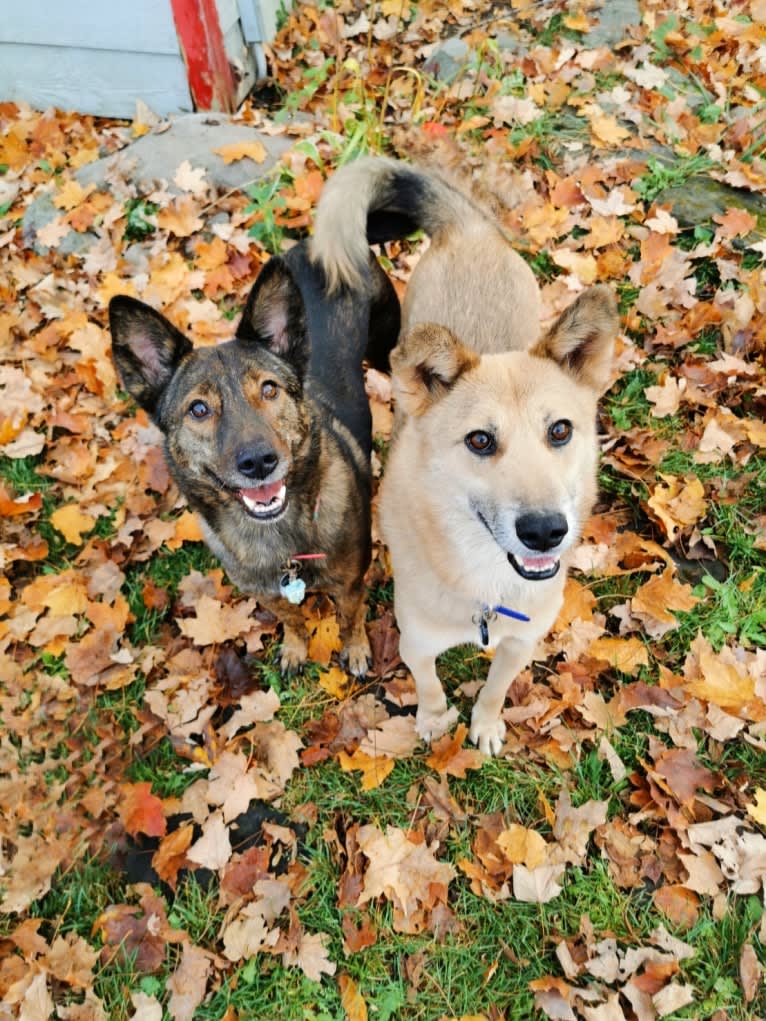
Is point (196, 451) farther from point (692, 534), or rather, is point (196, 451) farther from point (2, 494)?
point (692, 534)

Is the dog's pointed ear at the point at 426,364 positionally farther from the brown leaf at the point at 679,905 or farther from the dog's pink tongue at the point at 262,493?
the brown leaf at the point at 679,905

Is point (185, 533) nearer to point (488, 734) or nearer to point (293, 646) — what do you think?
point (293, 646)

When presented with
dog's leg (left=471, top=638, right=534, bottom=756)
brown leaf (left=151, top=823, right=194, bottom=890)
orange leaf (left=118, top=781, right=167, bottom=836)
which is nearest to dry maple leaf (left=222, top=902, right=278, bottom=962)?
brown leaf (left=151, top=823, right=194, bottom=890)

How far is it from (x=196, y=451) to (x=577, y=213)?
339 cm

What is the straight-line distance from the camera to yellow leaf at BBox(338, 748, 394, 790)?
2.92 meters

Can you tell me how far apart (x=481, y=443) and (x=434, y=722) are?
4.66ft

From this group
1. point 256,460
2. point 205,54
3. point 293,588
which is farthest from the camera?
point 205,54

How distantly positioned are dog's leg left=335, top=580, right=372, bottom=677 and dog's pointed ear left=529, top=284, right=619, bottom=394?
143 cm

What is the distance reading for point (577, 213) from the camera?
15.1 ft

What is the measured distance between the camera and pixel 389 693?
3191 millimetres

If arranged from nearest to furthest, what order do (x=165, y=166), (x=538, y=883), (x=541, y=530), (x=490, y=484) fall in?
(x=541, y=530) < (x=490, y=484) < (x=538, y=883) < (x=165, y=166)

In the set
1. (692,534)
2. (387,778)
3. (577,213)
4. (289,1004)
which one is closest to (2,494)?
(387,778)

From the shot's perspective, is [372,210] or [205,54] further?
[205,54]

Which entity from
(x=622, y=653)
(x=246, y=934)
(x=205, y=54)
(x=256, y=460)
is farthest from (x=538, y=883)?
Answer: (x=205, y=54)
